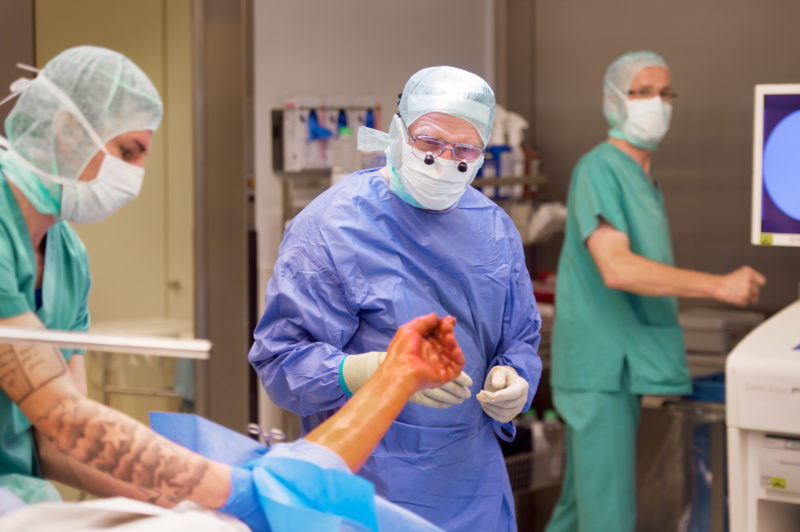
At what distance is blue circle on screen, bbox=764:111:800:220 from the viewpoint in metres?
2.36

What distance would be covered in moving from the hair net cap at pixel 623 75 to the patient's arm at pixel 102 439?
2133mm

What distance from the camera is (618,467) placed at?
2.83m

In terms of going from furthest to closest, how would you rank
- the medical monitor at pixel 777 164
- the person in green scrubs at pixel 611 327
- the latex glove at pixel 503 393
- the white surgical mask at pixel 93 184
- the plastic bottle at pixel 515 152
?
the plastic bottle at pixel 515 152, the person in green scrubs at pixel 611 327, the medical monitor at pixel 777 164, the latex glove at pixel 503 393, the white surgical mask at pixel 93 184

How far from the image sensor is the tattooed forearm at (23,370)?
1177 millimetres

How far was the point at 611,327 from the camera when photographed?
283 centimetres

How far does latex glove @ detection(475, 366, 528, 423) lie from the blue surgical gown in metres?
0.05

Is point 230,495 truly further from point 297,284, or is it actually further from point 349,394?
point 297,284

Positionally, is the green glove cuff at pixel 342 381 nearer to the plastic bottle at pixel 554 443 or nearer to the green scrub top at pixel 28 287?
the green scrub top at pixel 28 287

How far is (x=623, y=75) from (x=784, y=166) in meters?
0.74

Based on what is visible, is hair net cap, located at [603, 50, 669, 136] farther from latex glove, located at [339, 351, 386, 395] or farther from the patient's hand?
the patient's hand

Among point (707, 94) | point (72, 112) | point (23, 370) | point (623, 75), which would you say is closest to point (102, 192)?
point (72, 112)

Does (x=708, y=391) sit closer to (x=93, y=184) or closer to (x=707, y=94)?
(x=707, y=94)

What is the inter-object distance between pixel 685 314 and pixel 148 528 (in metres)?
2.59

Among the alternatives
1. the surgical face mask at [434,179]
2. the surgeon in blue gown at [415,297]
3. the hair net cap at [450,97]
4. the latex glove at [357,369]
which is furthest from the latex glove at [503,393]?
the hair net cap at [450,97]
